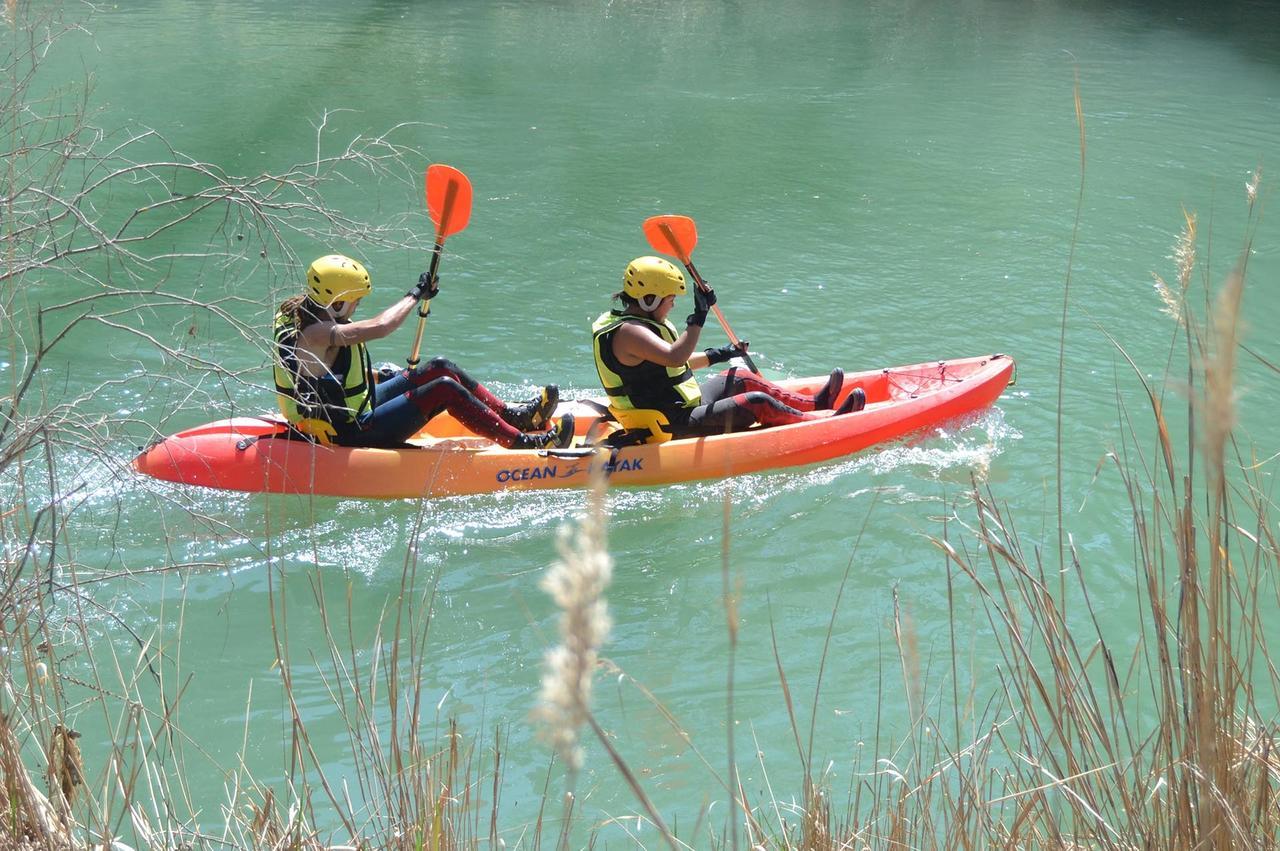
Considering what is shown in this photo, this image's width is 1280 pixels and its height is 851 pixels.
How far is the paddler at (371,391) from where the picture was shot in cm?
503

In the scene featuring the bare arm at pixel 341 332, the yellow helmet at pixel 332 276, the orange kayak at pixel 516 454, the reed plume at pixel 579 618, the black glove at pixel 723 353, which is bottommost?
the orange kayak at pixel 516 454

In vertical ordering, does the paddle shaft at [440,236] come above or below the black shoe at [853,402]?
above

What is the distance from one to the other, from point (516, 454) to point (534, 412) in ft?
1.05

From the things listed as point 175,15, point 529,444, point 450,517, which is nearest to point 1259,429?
point 529,444

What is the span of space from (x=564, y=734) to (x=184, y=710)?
333 cm

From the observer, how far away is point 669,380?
5734mm

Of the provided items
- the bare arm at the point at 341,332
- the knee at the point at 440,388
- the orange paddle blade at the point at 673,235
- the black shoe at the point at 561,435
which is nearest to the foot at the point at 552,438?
the black shoe at the point at 561,435

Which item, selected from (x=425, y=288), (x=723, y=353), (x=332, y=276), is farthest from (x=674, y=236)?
(x=332, y=276)

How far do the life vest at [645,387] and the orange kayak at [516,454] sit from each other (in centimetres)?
15

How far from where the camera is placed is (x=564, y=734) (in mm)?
957

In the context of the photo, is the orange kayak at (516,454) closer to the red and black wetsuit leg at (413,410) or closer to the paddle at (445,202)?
the red and black wetsuit leg at (413,410)

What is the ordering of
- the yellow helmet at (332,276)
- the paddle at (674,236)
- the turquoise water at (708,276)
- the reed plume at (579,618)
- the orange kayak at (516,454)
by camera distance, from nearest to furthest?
the reed plume at (579,618) → the turquoise water at (708,276) → the yellow helmet at (332,276) → the orange kayak at (516,454) → the paddle at (674,236)

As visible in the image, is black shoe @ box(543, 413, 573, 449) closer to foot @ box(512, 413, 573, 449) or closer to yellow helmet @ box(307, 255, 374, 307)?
foot @ box(512, 413, 573, 449)

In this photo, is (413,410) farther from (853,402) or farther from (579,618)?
(579,618)
